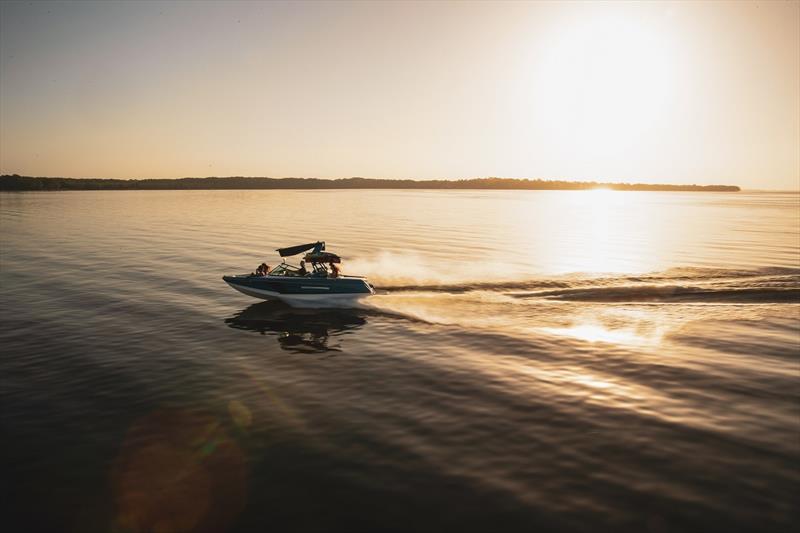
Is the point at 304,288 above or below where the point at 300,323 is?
above

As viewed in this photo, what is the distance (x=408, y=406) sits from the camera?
18.1m

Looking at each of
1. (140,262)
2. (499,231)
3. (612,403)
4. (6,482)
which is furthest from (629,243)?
(6,482)

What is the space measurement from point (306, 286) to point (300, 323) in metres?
3.88

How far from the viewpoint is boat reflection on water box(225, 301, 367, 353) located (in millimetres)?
26344

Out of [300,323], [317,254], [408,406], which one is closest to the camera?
[408,406]

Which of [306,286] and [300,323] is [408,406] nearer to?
[300,323]

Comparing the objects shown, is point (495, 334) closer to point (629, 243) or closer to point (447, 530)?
point (447, 530)

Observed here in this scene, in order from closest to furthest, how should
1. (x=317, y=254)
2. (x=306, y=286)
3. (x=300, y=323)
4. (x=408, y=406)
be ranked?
(x=408, y=406)
(x=300, y=323)
(x=306, y=286)
(x=317, y=254)

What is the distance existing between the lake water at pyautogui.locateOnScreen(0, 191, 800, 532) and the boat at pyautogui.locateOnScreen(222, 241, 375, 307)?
1.17 meters

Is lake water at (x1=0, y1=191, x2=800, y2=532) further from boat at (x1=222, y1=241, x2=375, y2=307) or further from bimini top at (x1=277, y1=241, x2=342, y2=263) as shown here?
bimini top at (x1=277, y1=241, x2=342, y2=263)

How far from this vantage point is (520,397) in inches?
747

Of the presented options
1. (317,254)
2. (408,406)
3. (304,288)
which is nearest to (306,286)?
(304,288)

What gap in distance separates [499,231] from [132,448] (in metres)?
76.0

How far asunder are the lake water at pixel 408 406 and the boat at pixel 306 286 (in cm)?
117
